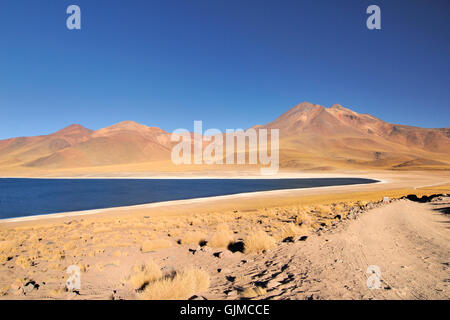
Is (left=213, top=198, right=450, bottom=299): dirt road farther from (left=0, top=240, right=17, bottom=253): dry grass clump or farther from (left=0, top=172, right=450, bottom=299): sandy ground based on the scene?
(left=0, top=240, right=17, bottom=253): dry grass clump

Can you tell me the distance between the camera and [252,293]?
504cm

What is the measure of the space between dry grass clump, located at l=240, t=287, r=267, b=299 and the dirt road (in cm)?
17

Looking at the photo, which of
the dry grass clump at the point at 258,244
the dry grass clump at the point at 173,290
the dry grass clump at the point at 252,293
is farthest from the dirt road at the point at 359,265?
the dry grass clump at the point at 173,290

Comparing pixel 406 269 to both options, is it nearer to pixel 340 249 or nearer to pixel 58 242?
pixel 340 249

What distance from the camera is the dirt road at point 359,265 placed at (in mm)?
4652

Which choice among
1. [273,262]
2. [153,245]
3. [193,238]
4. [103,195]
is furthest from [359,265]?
[103,195]

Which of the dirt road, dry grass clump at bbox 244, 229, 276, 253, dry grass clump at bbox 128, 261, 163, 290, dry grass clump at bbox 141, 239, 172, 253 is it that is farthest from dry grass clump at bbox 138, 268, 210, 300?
dry grass clump at bbox 141, 239, 172, 253

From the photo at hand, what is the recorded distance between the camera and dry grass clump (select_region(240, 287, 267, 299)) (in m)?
4.96

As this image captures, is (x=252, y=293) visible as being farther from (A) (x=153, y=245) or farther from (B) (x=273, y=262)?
(A) (x=153, y=245)

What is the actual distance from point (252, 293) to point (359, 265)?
281cm

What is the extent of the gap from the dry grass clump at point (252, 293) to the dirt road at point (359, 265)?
0.17 m

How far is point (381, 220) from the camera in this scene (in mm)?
11469
